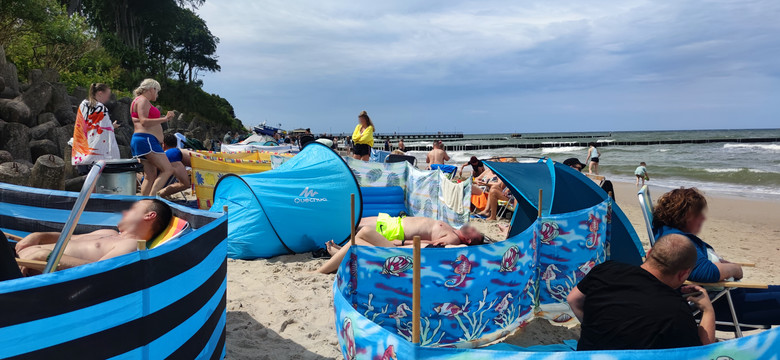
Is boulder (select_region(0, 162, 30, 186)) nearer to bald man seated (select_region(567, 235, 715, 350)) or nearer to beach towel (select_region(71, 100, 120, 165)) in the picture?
beach towel (select_region(71, 100, 120, 165))

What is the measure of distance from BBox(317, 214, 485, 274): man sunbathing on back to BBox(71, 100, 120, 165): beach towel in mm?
2770

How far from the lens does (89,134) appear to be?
16.3 feet

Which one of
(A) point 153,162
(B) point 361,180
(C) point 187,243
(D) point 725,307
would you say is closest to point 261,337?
(C) point 187,243

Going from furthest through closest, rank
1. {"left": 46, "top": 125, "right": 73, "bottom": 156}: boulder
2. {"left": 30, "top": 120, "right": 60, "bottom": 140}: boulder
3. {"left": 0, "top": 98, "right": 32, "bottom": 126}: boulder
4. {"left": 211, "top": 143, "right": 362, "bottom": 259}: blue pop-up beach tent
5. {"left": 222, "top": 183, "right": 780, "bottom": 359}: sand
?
{"left": 46, "top": 125, "right": 73, "bottom": 156}: boulder
{"left": 30, "top": 120, "right": 60, "bottom": 140}: boulder
{"left": 0, "top": 98, "right": 32, "bottom": 126}: boulder
{"left": 211, "top": 143, "right": 362, "bottom": 259}: blue pop-up beach tent
{"left": 222, "top": 183, "right": 780, "bottom": 359}: sand

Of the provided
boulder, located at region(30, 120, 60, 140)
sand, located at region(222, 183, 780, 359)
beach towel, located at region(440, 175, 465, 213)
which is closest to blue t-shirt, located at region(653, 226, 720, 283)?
sand, located at region(222, 183, 780, 359)

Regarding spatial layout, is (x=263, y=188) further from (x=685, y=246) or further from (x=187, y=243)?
(x=685, y=246)

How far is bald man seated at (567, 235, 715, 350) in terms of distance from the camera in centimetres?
188

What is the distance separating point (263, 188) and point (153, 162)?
70.1 inches

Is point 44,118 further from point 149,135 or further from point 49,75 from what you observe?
point 149,135

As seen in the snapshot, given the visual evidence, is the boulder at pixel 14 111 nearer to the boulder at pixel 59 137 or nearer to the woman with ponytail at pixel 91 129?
the boulder at pixel 59 137

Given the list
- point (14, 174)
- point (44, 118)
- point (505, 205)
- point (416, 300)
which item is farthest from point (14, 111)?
point (416, 300)

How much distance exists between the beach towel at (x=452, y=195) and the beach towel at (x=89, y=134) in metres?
4.24

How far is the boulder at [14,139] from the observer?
25.1 ft

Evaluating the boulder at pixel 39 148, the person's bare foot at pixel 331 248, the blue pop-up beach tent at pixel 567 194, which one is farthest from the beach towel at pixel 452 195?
the boulder at pixel 39 148
